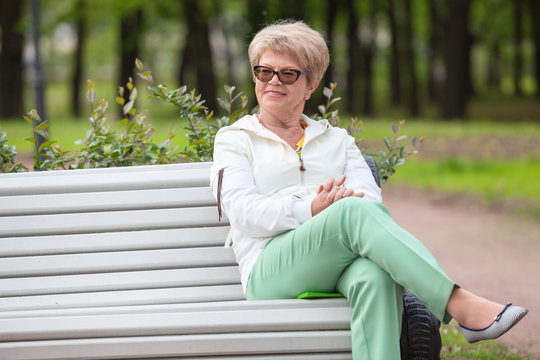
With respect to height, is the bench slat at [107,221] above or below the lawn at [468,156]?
above

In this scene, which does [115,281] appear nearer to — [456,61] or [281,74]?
[281,74]

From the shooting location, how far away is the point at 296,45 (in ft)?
11.3

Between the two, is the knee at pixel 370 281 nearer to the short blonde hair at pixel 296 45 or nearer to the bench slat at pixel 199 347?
the bench slat at pixel 199 347

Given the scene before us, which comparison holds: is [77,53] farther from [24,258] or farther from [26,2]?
[24,258]

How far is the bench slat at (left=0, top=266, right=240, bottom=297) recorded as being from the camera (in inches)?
142

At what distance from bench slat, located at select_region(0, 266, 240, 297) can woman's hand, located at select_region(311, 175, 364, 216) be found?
64cm

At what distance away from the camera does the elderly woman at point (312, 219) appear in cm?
284

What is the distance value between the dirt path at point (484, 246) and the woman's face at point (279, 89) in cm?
246

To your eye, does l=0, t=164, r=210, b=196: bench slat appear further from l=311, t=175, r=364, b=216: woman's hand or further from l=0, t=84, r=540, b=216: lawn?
l=0, t=84, r=540, b=216: lawn

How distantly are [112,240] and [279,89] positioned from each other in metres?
1.04

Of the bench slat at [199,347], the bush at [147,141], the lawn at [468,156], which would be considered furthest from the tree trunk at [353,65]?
the bench slat at [199,347]

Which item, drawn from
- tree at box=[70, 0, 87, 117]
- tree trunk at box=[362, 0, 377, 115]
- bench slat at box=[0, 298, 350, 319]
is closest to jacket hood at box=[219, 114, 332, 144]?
bench slat at box=[0, 298, 350, 319]

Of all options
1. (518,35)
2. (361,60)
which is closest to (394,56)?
(361,60)

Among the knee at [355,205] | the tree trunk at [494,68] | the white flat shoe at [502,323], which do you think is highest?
→ the knee at [355,205]
